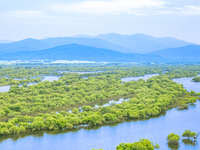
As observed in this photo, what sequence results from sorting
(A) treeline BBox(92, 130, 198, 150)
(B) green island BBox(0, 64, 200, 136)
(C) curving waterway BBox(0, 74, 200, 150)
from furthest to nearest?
(B) green island BBox(0, 64, 200, 136) < (C) curving waterway BBox(0, 74, 200, 150) < (A) treeline BBox(92, 130, 198, 150)

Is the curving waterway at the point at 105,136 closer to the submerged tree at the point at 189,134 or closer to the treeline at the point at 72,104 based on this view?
the submerged tree at the point at 189,134

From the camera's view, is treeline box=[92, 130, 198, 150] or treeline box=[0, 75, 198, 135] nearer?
treeline box=[92, 130, 198, 150]

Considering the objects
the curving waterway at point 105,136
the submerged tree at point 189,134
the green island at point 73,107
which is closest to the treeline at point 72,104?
the green island at point 73,107

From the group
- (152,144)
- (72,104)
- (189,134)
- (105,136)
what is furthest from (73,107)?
(189,134)

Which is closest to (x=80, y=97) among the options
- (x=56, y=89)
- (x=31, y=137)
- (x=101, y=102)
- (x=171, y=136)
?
(x=101, y=102)

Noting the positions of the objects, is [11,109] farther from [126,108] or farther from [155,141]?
[155,141]

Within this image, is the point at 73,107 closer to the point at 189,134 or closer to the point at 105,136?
the point at 105,136

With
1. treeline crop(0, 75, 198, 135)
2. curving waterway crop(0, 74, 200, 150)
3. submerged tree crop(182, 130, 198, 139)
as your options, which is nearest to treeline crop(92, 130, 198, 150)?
submerged tree crop(182, 130, 198, 139)

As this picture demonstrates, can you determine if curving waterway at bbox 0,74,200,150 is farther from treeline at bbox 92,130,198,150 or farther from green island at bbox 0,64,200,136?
green island at bbox 0,64,200,136
